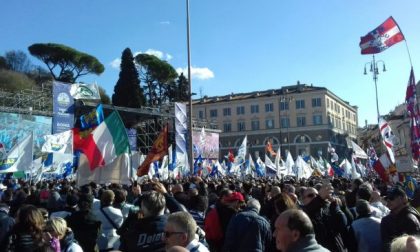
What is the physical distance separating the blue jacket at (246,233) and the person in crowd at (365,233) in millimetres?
1198

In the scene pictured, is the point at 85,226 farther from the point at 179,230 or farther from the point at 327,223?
the point at 327,223

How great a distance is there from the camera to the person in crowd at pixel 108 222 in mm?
6152

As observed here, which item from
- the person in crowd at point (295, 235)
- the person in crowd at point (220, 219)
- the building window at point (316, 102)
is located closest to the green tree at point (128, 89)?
the building window at point (316, 102)

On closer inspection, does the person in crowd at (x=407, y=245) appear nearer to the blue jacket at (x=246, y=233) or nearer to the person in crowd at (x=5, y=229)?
the blue jacket at (x=246, y=233)

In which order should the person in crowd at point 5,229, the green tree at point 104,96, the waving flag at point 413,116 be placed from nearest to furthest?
the person in crowd at point 5,229, the waving flag at point 413,116, the green tree at point 104,96

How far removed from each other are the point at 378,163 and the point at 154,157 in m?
6.72

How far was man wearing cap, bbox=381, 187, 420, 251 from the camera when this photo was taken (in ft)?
15.3

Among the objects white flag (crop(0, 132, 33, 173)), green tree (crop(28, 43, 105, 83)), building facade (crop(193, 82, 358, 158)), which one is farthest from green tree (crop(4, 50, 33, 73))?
white flag (crop(0, 132, 33, 173))

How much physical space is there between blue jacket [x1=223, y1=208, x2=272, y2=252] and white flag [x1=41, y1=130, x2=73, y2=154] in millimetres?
14074

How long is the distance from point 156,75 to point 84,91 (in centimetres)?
3233

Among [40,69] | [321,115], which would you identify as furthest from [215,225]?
[321,115]

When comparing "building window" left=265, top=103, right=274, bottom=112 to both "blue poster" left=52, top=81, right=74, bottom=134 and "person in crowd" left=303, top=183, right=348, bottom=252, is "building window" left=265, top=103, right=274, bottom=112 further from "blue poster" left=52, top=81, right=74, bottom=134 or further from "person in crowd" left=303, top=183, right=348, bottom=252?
"person in crowd" left=303, top=183, right=348, bottom=252

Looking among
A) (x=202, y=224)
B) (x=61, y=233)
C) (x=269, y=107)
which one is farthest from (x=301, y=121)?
(x=61, y=233)

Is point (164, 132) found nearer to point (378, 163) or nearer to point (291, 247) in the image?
point (378, 163)
